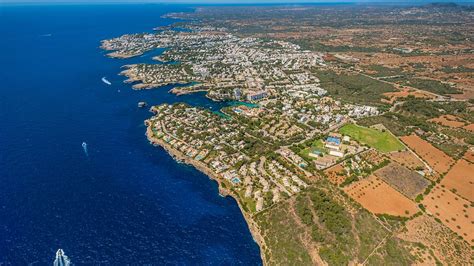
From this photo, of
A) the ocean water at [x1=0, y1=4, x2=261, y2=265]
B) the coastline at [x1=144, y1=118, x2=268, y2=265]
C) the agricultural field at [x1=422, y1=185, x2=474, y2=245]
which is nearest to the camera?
the ocean water at [x1=0, y1=4, x2=261, y2=265]

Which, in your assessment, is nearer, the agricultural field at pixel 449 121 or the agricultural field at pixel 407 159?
the agricultural field at pixel 407 159

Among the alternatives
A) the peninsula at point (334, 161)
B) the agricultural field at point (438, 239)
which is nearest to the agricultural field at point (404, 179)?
the peninsula at point (334, 161)

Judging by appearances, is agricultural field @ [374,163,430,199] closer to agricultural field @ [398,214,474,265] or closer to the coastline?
agricultural field @ [398,214,474,265]

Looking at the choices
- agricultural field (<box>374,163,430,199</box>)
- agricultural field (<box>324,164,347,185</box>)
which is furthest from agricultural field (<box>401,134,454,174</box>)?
agricultural field (<box>324,164,347,185</box>)

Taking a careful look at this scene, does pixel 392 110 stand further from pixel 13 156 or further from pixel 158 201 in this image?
pixel 13 156

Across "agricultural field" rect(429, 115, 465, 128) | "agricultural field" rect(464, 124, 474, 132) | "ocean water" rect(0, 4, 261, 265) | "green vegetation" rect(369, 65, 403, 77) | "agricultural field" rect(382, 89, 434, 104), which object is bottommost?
"ocean water" rect(0, 4, 261, 265)

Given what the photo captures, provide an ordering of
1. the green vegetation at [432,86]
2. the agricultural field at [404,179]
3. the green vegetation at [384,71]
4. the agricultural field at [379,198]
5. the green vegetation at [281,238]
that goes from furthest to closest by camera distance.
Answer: the green vegetation at [384,71], the green vegetation at [432,86], the agricultural field at [404,179], the agricultural field at [379,198], the green vegetation at [281,238]

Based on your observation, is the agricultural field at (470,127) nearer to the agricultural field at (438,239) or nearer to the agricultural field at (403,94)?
the agricultural field at (403,94)
